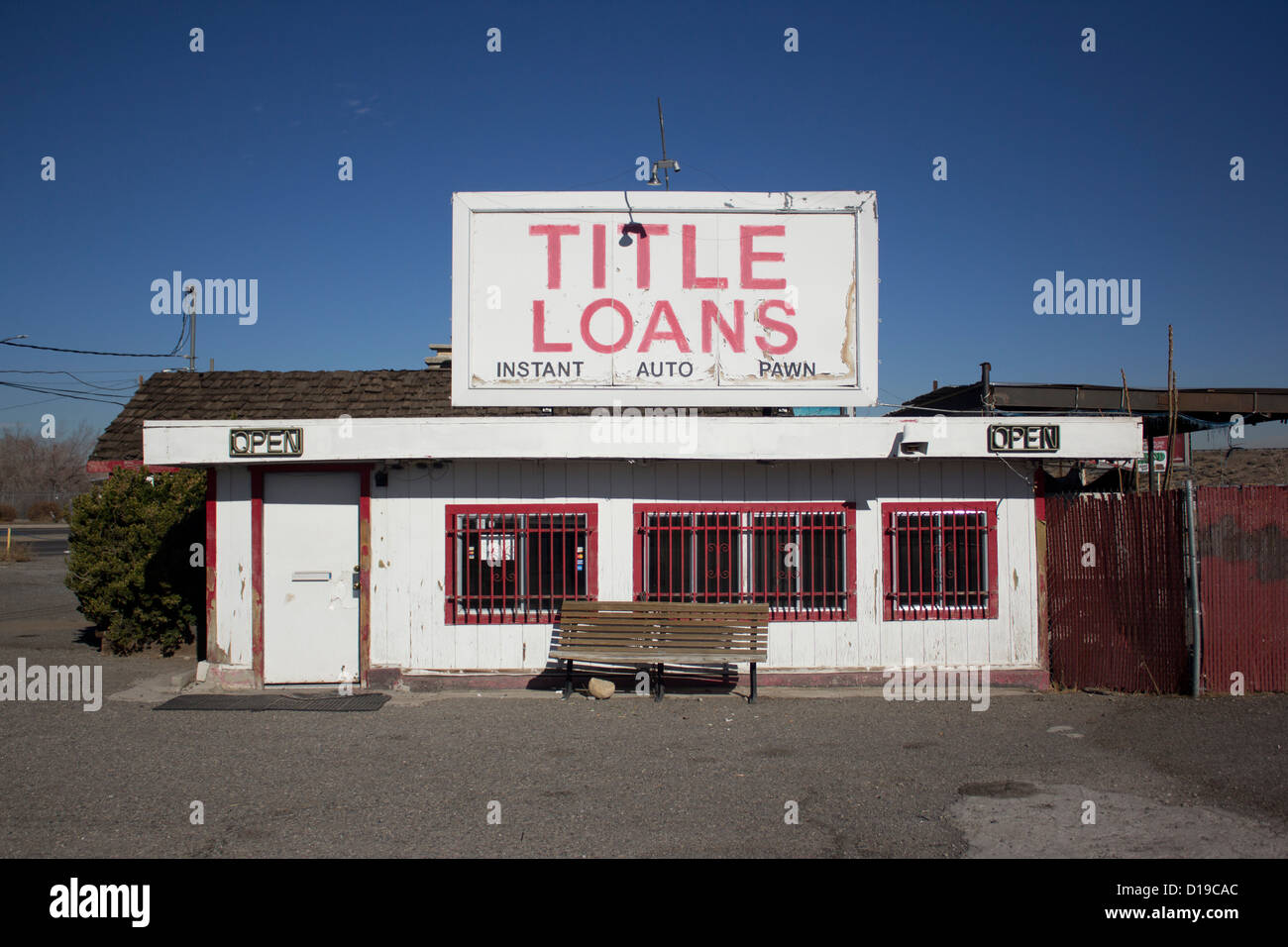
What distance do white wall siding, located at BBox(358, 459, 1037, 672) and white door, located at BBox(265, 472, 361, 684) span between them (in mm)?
276

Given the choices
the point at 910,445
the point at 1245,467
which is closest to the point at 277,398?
the point at 910,445

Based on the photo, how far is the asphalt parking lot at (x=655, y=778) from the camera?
5.44 metres

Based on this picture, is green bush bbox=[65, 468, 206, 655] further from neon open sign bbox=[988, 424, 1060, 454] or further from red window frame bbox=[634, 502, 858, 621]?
neon open sign bbox=[988, 424, 1060, 454]

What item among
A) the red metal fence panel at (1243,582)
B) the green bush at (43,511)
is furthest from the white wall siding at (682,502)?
the green bush at (43,511)

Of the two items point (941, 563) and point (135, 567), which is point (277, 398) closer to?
point (135, 567)

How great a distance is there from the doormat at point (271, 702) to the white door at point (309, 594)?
0.38 m

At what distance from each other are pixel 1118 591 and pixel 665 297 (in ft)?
18.3

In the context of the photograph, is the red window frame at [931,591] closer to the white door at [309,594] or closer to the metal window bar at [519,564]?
the metal window bar at [519,564]

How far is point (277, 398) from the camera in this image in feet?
55.2

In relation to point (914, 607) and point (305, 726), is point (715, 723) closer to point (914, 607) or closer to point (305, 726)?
point (914, 607)

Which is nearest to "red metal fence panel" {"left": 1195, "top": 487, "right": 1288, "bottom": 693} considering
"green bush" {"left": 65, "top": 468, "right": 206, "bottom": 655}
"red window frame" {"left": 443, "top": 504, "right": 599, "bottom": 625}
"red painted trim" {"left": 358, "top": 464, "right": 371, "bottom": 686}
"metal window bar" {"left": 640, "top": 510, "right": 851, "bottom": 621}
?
"metal window bar" {"left": 640, "top": 510, "right": 851, "bottom": 621}

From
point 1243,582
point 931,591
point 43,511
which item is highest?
point 43,511

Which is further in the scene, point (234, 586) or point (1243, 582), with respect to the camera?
point (234, 586)
